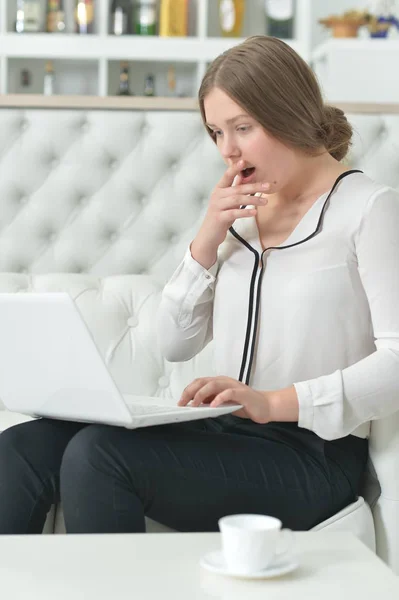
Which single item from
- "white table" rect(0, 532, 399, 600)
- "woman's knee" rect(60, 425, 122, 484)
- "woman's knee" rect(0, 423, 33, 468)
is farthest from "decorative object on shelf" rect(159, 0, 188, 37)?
"white table" rect(0, 532, 399, 600)

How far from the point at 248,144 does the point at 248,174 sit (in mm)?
66

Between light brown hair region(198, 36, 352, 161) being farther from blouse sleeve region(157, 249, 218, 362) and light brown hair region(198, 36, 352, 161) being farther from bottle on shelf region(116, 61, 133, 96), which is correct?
bottle on shelf region(116, 61, 133, 96)

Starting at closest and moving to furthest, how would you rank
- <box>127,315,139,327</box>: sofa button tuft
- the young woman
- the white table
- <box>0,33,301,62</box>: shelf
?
the white table < the young woman < <box>127,315,139,327</box>: sofa button tuft < <box>0,33,301,62</box>: shelf

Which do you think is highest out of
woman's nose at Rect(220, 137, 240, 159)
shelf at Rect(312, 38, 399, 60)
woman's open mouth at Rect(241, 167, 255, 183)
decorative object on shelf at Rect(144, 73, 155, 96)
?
woman's nose at Rect(220, 137, 240, 159)

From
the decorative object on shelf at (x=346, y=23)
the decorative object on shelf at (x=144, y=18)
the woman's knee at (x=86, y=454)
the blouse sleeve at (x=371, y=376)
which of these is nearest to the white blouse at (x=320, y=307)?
the blouse sleeve at (x=371, y=376)

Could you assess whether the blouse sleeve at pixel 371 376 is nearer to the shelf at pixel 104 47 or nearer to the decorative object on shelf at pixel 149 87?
the shelf at pixel 104 47

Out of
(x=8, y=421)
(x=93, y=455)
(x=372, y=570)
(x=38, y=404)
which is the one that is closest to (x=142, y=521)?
(x=93, y=455)

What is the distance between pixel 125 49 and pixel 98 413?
367 cm

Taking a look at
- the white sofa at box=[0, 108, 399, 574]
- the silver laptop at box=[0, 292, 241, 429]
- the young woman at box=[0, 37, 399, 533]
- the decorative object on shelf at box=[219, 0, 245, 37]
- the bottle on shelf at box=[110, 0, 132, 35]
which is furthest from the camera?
the decorative object on shelf at box=[219, 0, 245, 37]

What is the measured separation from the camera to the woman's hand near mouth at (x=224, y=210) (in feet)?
4.82

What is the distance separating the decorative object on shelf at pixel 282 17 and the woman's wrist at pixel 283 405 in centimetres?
378

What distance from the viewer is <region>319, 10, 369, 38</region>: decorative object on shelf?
420cm

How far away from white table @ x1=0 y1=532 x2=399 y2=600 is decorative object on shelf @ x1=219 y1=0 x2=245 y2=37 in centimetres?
411

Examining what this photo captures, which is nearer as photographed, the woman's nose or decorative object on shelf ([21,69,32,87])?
the woman's nose
